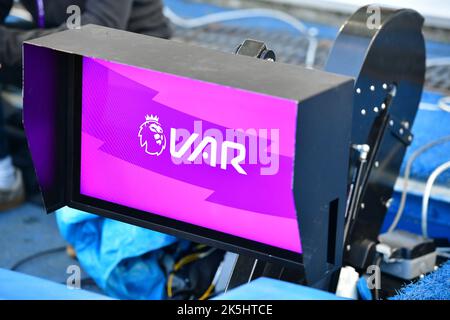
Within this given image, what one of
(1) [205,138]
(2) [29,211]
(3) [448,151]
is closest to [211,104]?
(1) [205,138]

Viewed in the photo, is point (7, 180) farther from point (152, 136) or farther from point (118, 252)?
point (152, 136)

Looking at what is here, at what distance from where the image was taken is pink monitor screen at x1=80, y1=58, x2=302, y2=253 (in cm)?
95

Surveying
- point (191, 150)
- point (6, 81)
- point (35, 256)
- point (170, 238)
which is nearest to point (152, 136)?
point (191, 150)

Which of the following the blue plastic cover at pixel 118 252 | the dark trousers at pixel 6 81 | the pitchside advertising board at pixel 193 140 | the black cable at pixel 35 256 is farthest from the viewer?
the dark trousers at pixel 6 81

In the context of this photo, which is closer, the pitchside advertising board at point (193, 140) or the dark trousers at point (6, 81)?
the pitchside advertising board at point (193, 140)

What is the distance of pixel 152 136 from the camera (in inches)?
40.6

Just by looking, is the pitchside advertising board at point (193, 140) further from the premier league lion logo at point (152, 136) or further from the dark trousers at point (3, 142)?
the dark trousers at point (3, 142)

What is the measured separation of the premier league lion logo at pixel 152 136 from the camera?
1025 millimetres

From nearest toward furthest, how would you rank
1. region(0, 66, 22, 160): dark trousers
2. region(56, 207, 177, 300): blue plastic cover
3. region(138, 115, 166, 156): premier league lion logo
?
region(138, 115, 166, 156): premier league lion logo
region(56, 207, 177, 300): blue plastic cover
region(0, 66, 22, 160): dark trousers

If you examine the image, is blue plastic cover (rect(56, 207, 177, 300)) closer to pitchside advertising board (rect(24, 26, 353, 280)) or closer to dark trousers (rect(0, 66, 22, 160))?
dark trousers (rect(0, 66, 22, 160))

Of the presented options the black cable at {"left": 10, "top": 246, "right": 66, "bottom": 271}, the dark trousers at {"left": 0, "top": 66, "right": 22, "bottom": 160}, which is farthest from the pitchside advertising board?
the dark trousers at {"left": 0, "top": 66, "right": 22, "bottom": 160}

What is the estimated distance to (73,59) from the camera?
3.49 ft

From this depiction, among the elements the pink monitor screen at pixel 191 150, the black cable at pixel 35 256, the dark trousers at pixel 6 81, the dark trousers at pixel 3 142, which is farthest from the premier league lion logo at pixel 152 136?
the dark trousers at pixel 3 142

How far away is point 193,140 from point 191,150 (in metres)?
0.02
